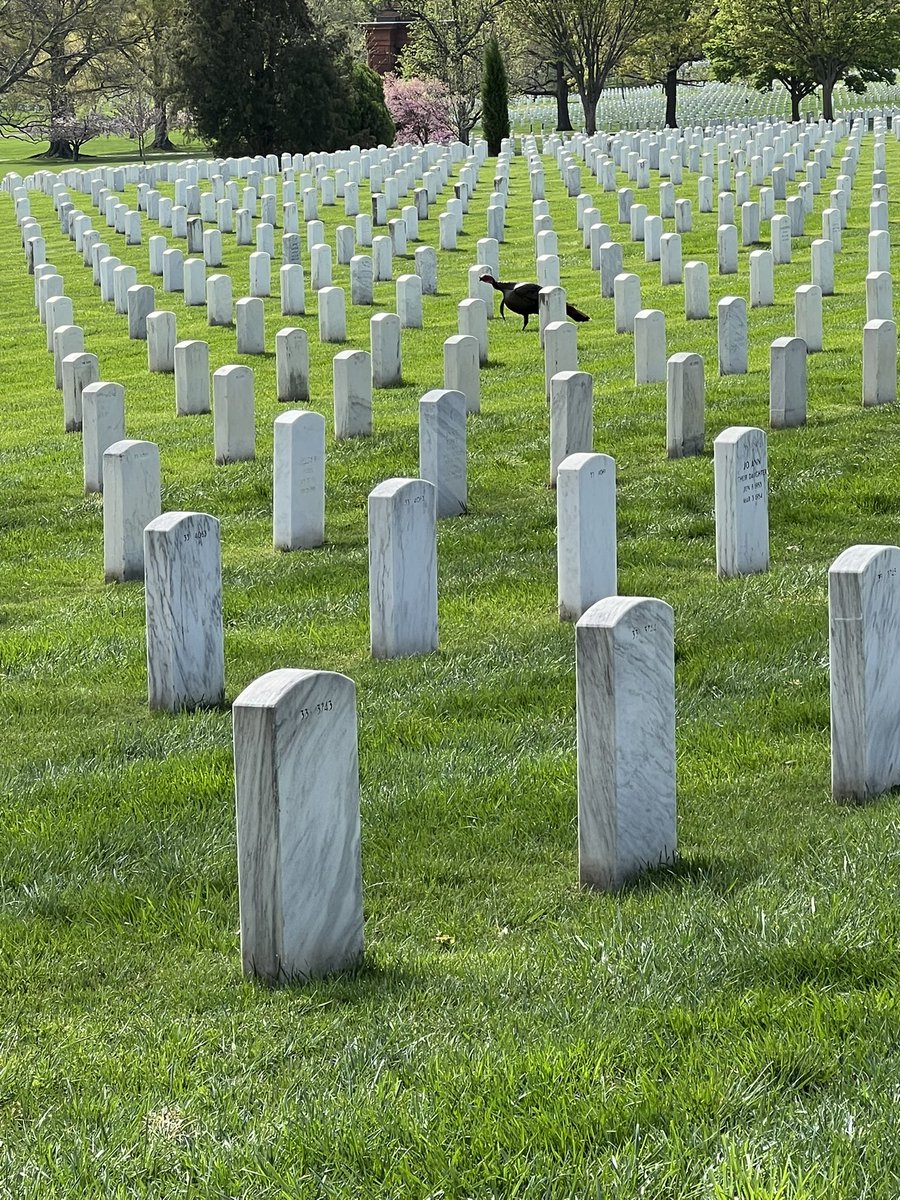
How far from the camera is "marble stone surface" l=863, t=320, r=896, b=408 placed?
11972mm

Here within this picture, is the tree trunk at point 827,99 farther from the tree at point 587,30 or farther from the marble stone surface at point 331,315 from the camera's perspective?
the marble stone surface at point 331,315

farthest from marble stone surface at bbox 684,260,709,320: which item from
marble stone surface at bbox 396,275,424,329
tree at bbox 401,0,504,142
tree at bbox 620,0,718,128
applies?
tree at bbox 401,0,504,142

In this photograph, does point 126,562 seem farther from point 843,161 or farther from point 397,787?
point 843,161

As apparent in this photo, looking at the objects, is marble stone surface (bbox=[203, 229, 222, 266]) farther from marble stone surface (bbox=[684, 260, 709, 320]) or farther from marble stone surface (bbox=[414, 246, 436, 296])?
marble stone surface (bbox=[684, 260, 709, 320])

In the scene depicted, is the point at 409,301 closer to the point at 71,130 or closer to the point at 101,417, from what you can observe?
the point at 101,417

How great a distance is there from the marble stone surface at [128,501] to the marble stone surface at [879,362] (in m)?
5.69

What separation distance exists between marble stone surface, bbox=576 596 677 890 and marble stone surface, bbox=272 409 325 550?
4.59 meters

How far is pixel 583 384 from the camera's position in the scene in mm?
10070

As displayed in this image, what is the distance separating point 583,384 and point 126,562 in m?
2.96

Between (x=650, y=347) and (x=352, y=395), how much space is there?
9.34ft

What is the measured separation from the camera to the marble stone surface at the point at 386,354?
14.5m

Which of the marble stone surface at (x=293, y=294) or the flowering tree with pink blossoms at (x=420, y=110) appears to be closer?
the marble stone surface at (x=293, y=294)

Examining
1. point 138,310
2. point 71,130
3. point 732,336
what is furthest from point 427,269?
point 71,130

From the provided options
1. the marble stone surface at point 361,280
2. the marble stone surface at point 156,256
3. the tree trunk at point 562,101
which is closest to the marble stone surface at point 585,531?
A: the marble stone surface at point 361,280
